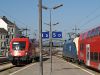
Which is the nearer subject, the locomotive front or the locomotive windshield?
the locomotive front

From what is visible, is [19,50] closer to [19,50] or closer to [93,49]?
[19,50]

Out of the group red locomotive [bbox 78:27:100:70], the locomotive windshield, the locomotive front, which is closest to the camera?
red locomotive [bbox 78:27:100:70]

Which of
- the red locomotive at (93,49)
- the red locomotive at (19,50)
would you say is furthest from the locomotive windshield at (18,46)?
the red locomotive at (93,49)

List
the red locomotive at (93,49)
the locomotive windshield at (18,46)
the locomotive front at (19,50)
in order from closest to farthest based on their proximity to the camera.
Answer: the red locomotive at (93,49) < the locomotive front at (19,50) < the locomotive windshield at (18,46)

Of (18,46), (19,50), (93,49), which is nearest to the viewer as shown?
(93,49)

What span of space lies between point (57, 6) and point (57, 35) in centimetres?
413

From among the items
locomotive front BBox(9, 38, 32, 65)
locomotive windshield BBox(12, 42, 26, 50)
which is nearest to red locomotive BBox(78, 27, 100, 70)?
locomotive front BBox(9, 38, 32, 65)

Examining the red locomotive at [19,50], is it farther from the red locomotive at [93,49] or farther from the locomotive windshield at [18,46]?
the red locomotive at [93,49]

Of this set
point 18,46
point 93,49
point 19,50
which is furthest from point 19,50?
point 93,49

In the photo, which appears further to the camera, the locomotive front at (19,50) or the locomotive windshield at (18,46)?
the locomotive windshield at (18,46)

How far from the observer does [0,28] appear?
150500 mm

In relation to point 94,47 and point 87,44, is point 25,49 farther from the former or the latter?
point 94,47

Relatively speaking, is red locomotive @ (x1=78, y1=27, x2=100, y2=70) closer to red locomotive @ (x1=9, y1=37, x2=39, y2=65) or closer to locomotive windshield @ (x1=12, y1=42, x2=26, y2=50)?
red locomotive @ (x1=9, y1=37, x2=39, y2=65)

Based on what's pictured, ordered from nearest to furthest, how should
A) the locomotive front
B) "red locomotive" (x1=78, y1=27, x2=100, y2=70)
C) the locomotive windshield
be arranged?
1. "red locomotive" (x1=78, y1=27, x2=100, y2=70)
2. the locomotive front
3. the locomotive windshield
